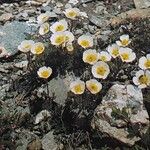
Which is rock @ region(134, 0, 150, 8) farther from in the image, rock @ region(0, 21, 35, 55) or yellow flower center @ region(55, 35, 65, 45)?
yellow flower center @ region(55, 35, 65, 45)

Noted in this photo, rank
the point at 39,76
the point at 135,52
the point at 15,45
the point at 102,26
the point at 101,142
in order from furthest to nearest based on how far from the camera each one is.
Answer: the point at 102,26 < the point at 15,45 < the point at 135,52 < the point at 39,76 < the point at 101,142

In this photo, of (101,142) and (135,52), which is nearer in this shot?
(101,142)

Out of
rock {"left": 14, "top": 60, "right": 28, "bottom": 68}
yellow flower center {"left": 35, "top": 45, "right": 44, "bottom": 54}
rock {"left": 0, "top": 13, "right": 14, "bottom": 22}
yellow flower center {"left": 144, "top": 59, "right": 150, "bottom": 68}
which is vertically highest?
yellow flower center {"left": 144, "top": 59, "right": 150, "bottom": 68}

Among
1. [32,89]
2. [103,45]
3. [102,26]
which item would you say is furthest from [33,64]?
[102,26]

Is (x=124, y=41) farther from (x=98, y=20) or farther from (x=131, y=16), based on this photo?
(x=98, y=20)

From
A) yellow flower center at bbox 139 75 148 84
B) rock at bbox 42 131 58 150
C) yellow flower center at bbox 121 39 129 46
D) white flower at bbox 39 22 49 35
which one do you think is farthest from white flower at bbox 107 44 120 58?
rock at bbox 42 131 58 150

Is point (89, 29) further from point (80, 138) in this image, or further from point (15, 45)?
point (80, 138)
